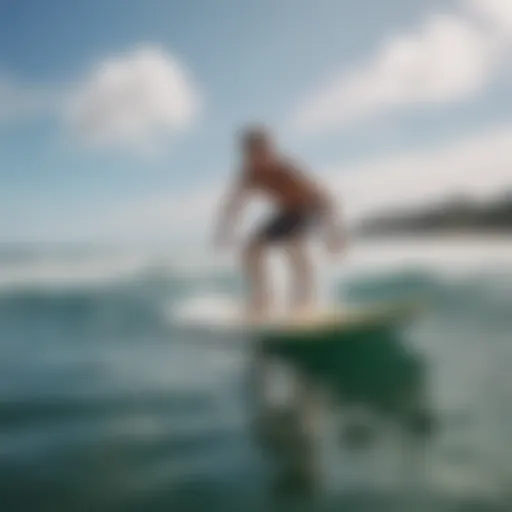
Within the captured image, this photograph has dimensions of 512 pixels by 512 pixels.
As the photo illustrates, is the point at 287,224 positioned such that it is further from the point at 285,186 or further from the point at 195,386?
the point at 195,386

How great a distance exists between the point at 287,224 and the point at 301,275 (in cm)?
10

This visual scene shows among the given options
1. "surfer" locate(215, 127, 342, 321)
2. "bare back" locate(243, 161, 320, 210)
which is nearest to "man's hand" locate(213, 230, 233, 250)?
"surfer" locate(215, 127, 342, 321)

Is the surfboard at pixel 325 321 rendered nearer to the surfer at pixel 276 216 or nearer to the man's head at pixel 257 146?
the surfer at pixel 276 216

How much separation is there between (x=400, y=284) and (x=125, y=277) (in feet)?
1.80

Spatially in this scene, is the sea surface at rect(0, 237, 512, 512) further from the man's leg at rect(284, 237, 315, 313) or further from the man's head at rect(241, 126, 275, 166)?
the man's head at rect(241, 126, 275, 166)

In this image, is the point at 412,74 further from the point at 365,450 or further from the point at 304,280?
the point at 365,450

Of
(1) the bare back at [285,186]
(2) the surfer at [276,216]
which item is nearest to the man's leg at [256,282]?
(2) the surfer at [276,216]

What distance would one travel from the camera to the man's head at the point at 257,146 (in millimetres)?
1281

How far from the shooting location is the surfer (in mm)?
1279

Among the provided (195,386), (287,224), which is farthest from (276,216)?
(195,386)

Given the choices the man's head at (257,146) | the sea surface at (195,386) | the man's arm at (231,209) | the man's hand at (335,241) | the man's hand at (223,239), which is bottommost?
the sea surface at (195,386)

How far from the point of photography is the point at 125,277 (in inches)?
52.6

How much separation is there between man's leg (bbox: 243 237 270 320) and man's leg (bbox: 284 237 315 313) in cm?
5

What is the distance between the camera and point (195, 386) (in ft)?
4.18
